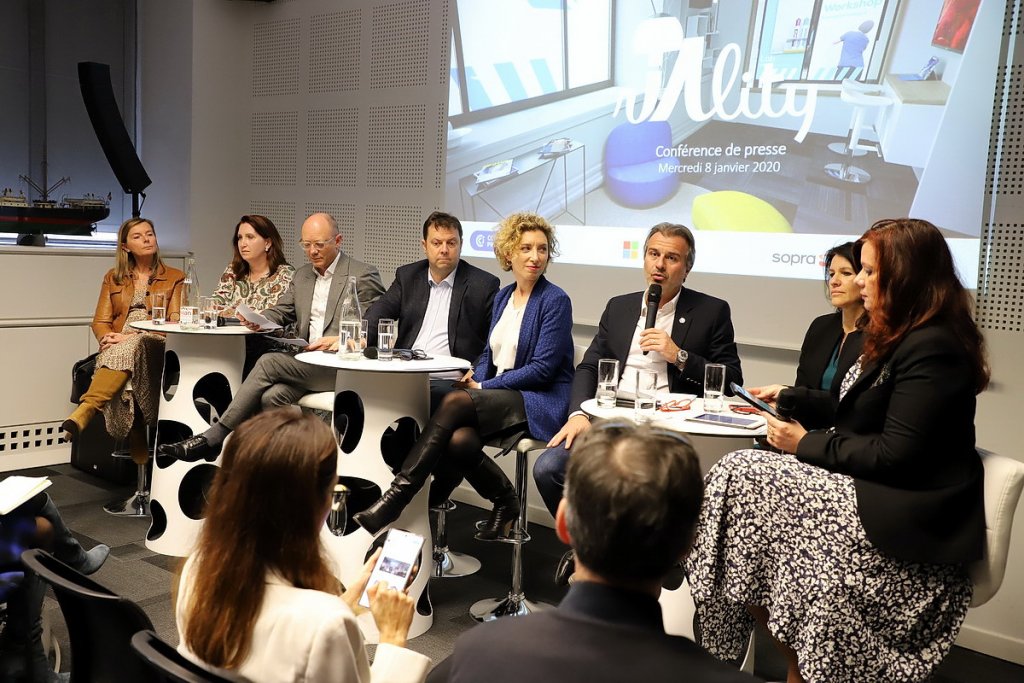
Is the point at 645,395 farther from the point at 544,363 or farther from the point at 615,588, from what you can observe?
the point at 615,588

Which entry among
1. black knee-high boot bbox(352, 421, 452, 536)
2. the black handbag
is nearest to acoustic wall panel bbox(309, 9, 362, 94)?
the black handbag

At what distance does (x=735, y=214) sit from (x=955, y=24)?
3.83 feet

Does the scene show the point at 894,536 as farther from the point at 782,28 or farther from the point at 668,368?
the point at 782,28

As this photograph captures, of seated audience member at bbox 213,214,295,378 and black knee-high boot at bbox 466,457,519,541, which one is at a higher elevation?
seated audience member at bbox 213,214,295,378

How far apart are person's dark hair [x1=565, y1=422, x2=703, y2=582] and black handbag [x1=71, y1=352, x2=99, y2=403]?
15.4ft

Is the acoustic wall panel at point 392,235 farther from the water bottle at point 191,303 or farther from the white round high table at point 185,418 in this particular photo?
the white round high table at point 185,418

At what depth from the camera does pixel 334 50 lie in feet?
20.1

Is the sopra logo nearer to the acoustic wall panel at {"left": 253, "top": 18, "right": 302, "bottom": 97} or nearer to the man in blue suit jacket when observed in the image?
the man in blue suit jacket

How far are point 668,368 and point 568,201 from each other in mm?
1547

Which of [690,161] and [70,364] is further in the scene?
[70,364]

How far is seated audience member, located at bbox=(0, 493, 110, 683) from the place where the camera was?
2.43 meters

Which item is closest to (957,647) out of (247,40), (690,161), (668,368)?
(668,368)

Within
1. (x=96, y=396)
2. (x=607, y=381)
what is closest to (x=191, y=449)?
(x=96, y=396)

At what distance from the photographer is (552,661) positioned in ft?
3.70
